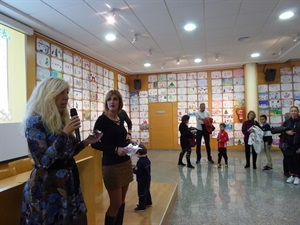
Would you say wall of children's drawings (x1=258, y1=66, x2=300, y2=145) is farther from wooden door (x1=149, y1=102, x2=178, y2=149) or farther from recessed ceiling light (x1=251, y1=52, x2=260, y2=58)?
wooden door (x1=149, y1=102, x2=178, y2=149)

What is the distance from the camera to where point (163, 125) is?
843cm

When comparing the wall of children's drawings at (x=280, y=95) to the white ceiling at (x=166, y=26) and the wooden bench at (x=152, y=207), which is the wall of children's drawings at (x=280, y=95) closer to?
the white ceiling at (x=166, y=26)

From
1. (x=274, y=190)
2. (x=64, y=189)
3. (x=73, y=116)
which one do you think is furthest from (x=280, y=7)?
(x=64, y=189)

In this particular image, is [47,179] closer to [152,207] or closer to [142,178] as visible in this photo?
[142,178]

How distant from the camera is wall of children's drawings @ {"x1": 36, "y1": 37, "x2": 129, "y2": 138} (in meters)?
4.34

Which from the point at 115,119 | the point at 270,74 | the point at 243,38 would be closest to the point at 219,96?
the point at 270,74

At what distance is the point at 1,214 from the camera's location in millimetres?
1335

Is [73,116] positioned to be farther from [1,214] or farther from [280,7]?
[280,7]

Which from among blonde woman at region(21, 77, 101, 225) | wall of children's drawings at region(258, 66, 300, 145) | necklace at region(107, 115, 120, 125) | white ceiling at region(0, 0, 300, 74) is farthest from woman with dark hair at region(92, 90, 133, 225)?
wall of children's drawings at region(258, 66, 300, 145)

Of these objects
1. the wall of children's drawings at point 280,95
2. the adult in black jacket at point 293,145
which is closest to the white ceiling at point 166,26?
the wall of children's drawings at point 280,95

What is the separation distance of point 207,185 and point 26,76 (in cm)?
372

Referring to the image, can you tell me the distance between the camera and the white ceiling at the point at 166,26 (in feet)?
10.8

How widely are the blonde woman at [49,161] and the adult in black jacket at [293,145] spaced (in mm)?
4060

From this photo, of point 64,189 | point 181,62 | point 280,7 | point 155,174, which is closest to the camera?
point 64,189
